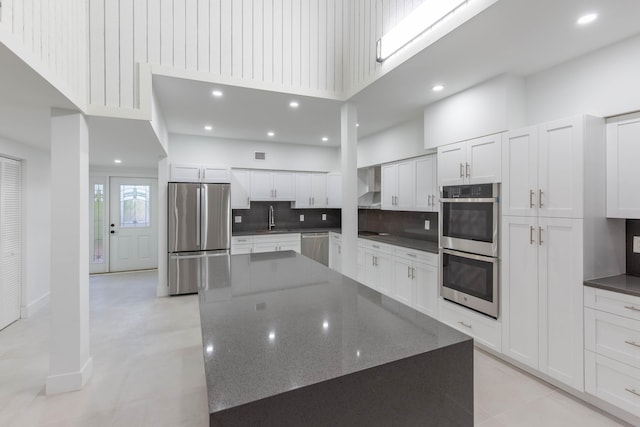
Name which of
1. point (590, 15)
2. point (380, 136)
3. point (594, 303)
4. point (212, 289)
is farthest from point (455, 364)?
point (380, 136)

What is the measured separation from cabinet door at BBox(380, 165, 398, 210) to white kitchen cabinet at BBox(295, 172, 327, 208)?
1.54 meters

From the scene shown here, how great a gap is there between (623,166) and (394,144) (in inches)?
106

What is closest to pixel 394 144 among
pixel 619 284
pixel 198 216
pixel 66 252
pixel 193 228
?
pixel 619 284

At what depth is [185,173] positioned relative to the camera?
4828 millimetres

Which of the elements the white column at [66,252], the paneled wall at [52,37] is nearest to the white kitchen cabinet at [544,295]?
the paneled wall at [52,37]

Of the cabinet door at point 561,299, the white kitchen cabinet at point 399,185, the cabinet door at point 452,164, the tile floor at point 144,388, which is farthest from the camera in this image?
the white kitchen cabinet at point 399,185

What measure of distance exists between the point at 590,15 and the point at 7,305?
599cm

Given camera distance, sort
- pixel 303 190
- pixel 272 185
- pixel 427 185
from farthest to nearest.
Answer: pixel 303 190
pixel 272 185
pixel 427 185

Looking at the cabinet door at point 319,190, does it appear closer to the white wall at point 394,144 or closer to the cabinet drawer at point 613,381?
the white wall at point 394,144

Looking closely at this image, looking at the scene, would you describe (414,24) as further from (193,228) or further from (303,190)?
(193,228)

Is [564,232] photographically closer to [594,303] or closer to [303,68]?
[594,303]

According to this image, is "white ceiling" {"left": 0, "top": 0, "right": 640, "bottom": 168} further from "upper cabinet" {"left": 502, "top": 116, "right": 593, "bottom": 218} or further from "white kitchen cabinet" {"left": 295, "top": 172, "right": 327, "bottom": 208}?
"white kitchen cabinet" {"left": 295, "top": 172, "right": 327, "bottom": 208}

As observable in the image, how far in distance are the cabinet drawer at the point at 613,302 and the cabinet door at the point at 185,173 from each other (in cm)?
492

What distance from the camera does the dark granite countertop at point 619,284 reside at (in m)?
1.90
